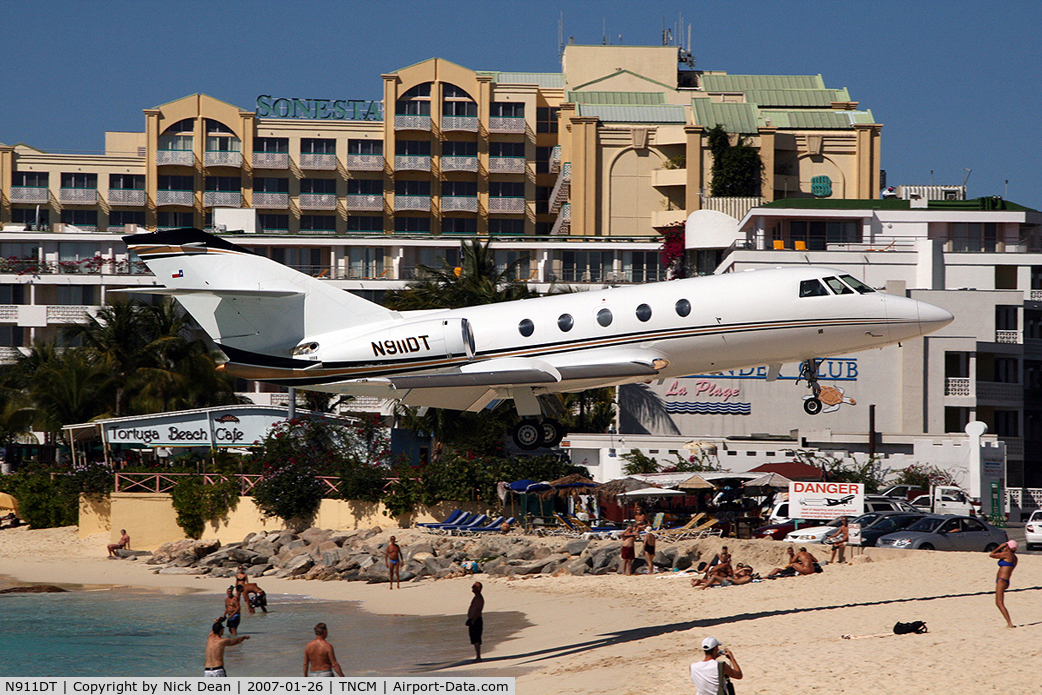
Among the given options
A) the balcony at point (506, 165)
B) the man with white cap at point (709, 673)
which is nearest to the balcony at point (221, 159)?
the balcony at point (506, 165)

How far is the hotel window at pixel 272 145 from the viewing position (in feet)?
331

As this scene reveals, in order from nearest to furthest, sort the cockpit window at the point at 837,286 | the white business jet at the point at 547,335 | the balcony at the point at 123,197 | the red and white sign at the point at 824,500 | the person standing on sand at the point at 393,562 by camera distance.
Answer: the white business jet at the point at 547,335 → the cockpit window at the point at 837,286 → the red and white sign at the point at 824,500 → the person standing on sand at the point at 393,562 → the balcony at the point at 123,197

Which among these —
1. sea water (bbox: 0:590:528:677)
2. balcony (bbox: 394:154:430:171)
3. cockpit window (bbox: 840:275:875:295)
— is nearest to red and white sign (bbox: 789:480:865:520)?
cockpit window (bbox: 840:275:875:295)

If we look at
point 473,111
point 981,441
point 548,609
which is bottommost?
point 548,609

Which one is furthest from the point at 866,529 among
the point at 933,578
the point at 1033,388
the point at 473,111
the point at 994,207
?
the point at 473,111

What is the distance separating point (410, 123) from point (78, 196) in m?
31.3

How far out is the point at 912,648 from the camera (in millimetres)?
23469

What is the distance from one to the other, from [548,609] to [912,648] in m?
13.1

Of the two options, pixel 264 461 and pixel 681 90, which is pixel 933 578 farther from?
pixel 681 90

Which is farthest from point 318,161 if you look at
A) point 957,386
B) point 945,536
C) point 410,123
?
point 945,536

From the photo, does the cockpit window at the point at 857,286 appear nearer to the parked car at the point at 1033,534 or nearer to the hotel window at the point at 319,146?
the parked car at the point at 1033,534

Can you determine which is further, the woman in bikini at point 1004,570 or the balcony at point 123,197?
the balcony at point 123,197

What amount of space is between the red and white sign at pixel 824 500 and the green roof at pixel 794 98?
2500 inches

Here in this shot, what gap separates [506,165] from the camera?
101875 mm
